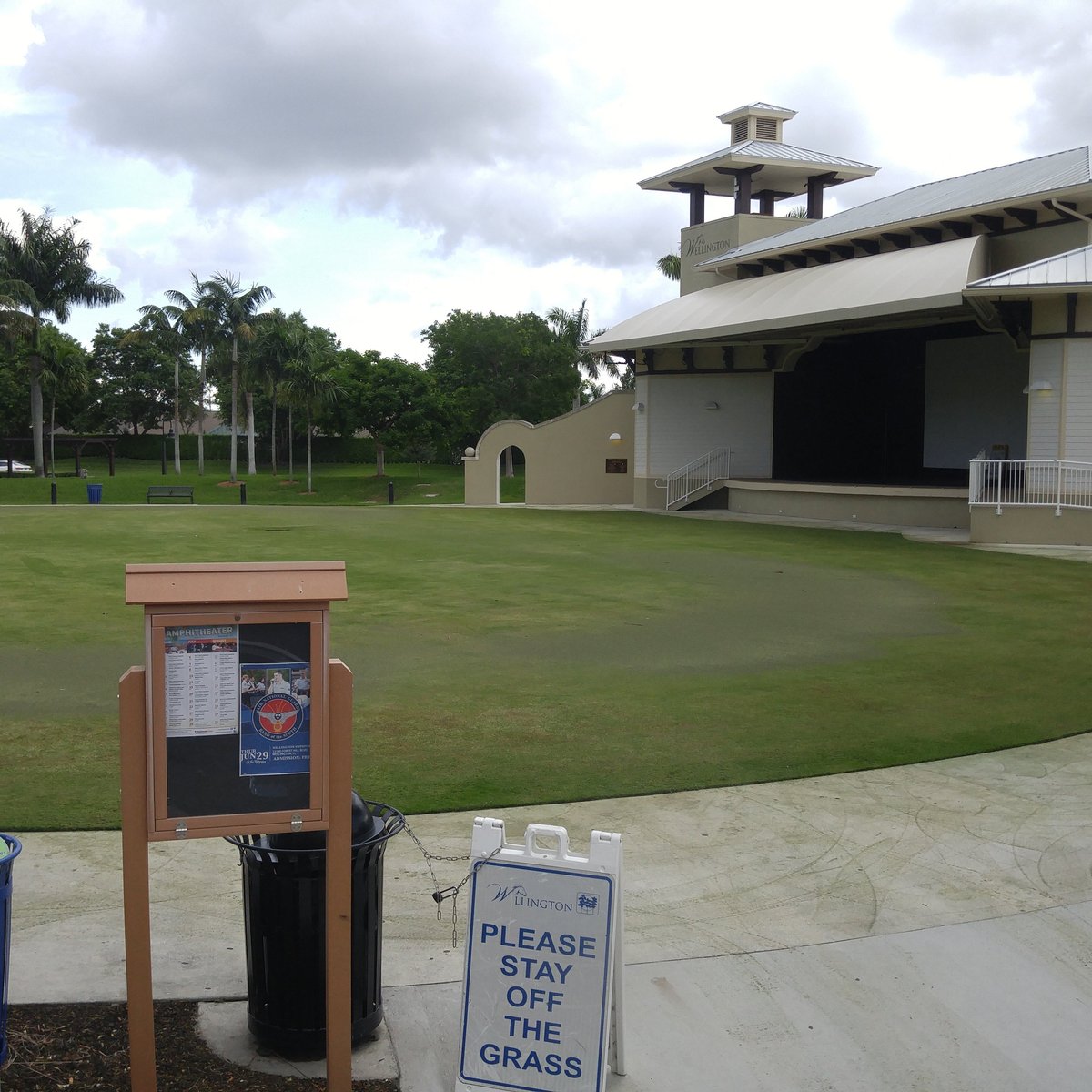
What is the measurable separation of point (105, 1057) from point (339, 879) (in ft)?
3.49

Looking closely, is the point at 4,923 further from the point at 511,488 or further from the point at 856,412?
the point at 511,488

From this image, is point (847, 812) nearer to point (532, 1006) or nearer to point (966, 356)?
point (532, 1006)

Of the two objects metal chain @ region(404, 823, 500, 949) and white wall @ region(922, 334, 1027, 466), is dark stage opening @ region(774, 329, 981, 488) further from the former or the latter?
metal chain @ region(404, 823, 500, 949)

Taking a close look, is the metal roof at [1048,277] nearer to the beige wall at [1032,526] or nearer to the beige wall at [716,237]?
the beige wall at [1032,526]

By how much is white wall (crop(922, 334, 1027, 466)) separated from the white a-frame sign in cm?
3261

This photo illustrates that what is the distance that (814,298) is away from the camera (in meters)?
29.8

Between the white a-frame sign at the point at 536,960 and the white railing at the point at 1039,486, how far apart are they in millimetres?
21330

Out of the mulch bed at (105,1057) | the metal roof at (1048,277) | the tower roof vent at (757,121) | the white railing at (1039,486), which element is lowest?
the mulch bed at (105,1057)

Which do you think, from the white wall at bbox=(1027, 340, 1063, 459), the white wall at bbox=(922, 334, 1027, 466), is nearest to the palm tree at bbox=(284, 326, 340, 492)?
the white wall at bbox=(922, 334, 1027, 466)

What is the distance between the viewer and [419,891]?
219 inches

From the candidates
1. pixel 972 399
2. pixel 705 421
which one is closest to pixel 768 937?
pixel 705 421

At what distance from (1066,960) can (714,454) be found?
3304cm

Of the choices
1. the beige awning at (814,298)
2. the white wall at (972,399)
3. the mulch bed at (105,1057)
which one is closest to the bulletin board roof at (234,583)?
the mulch bed at (105,1057)

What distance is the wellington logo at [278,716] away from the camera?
3799 mm
